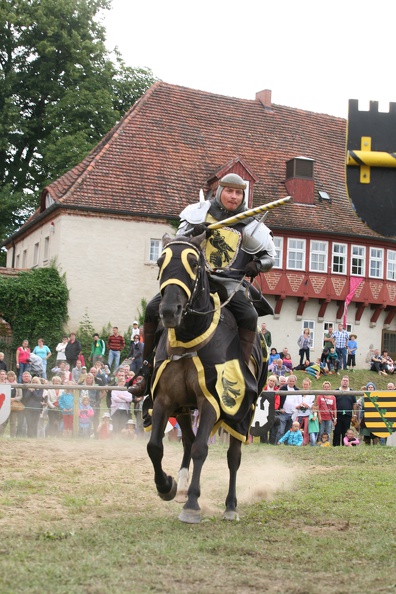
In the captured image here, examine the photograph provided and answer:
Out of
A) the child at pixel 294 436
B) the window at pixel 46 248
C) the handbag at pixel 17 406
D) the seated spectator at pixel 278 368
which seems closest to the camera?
the handbag at pixel 17 406

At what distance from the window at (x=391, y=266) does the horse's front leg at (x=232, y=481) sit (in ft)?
124

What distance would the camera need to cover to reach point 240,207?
10539 millimetres

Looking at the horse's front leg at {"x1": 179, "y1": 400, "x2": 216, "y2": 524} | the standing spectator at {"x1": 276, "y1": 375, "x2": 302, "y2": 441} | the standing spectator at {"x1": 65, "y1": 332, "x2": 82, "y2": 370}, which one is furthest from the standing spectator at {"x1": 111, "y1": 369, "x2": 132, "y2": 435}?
the standing spectator at {"x1": 65, "y1": 332, "x2": 82, "y2": 370}

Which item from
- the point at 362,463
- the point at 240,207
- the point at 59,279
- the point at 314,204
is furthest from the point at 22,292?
the point at 240,207

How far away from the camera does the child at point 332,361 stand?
1420 inches

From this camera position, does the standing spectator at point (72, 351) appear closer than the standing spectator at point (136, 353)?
No

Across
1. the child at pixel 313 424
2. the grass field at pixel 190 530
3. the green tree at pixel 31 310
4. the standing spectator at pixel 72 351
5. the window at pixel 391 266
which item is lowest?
the grass field at pixel 190 530

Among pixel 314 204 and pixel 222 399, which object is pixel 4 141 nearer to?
pixel 314 204

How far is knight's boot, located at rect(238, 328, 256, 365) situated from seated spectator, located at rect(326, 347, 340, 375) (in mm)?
26140

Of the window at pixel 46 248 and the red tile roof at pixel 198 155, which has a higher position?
the red tile roof at pixel 198 155

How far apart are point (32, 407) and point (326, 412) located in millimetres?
5860

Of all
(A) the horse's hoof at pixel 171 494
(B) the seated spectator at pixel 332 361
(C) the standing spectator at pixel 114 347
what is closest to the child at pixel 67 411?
(A) the horse's hoof at pixel 171 494

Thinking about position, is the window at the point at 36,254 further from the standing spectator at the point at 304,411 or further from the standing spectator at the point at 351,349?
the standing spectator at the point at 304,411

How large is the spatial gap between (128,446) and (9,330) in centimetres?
2335
